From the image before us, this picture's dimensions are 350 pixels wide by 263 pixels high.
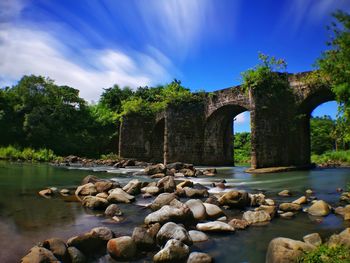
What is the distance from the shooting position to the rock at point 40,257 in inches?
139

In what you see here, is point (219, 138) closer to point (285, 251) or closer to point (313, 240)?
point (313, 240)

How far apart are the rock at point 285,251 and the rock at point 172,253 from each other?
3.19ft

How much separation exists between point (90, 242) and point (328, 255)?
111 inches

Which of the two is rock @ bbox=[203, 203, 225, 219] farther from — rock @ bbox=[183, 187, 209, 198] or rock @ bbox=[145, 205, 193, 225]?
rock @ bbox=[183, 187, 209, 198]

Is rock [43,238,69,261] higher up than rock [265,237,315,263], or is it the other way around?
rock [265,237,315,263]

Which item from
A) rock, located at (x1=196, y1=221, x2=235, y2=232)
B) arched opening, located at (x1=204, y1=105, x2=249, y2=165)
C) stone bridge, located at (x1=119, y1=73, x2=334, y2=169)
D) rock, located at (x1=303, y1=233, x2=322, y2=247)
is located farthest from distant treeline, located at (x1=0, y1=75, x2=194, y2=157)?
rock, located at (x1=303, y1=233, x2=322, y2=247)

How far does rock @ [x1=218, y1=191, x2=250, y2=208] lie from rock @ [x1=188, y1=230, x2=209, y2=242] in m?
2.11

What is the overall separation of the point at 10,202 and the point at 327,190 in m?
8.08

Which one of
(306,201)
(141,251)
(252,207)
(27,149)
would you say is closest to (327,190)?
(306,201)

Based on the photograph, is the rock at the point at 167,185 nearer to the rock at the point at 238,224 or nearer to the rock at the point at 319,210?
the rock at the point at 238,224

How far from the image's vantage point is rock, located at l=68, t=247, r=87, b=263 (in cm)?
383

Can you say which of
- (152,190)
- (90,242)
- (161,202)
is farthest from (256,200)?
(90,242)

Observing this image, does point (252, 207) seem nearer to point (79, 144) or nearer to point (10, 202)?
point (10, 202)

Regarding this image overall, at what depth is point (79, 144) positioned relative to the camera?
1321 inches
